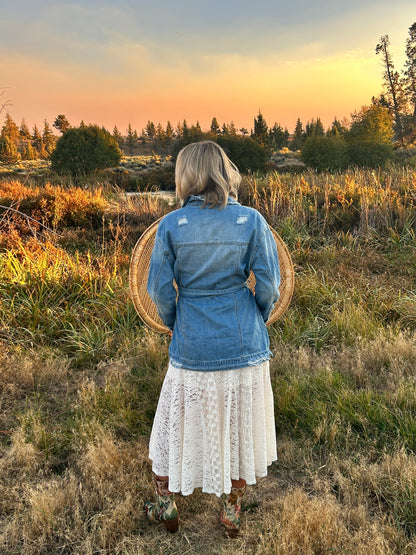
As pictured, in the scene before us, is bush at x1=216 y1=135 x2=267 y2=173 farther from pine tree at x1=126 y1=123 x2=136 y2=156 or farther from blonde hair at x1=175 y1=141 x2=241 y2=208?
pine tree at x1=126 y1=123 x2=136 y2=156

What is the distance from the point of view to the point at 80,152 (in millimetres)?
24453

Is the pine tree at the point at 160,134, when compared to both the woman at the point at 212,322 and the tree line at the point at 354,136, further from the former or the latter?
the woman at the point at 212,322

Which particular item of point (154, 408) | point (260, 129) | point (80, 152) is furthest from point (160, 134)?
point (154, 408)

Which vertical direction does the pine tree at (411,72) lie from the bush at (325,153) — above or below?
above

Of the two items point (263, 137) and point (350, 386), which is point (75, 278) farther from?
point (263, 137)

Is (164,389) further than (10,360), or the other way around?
(10,360)

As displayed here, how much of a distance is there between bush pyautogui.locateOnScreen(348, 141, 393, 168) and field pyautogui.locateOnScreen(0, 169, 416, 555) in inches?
827

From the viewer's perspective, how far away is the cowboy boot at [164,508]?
74.0 inches

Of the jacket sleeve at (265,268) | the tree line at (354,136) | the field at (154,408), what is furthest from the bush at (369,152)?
the jacket sleeve at (265,268)

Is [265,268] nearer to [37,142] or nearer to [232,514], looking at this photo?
[232,514]

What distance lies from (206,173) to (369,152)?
1042 inches

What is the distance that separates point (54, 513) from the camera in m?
2.01

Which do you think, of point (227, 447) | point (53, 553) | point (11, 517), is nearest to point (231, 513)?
point (227, 447)

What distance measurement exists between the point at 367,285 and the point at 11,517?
14.2ft
